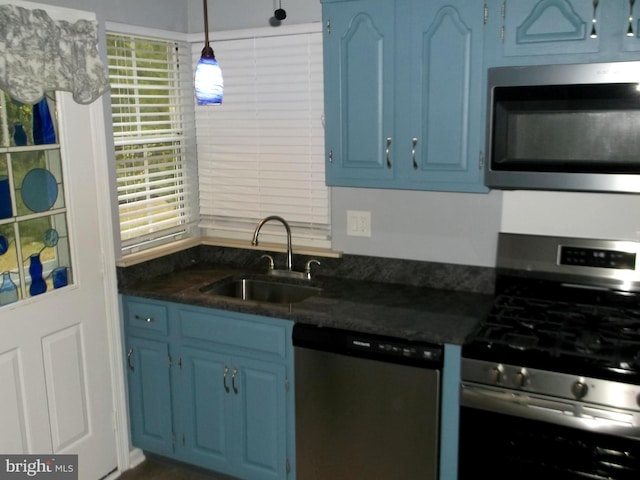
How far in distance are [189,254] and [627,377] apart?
220cm

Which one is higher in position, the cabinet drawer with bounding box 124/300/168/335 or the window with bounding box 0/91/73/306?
the window with bounding box 0/91/73/306

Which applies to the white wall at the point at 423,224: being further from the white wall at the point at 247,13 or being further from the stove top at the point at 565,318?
the white wall at the point at 247,13

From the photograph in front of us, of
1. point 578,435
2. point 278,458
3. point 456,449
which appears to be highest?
point 578,435

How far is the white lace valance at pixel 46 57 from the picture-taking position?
2.34 metres

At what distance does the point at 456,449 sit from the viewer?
2.33 metres

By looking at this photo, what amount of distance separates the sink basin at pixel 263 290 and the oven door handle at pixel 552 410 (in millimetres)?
1030

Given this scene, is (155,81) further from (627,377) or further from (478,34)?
(627,377)

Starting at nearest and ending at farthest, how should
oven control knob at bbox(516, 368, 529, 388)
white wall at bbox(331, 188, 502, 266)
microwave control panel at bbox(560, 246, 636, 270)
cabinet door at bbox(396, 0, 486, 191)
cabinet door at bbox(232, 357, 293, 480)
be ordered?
oven control knob at bbox(516, 368, 529, 388) → cabinet door at bbox(396, 0, 486, 191) → microwave control panel at bbox(560, 246, 636, 270) → cabinet door at bbox(232, 357, 293, 480) → white wall at bbox(331, 188, 502, 266)

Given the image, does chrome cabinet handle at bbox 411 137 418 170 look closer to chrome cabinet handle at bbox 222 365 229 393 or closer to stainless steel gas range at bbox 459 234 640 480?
stainless steel gas range at bbox 459 234 640 480

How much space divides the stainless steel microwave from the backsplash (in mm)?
581

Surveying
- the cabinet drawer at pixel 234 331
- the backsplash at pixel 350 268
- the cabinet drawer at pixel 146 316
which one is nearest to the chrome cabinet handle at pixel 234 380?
the cabinet drawer at pixel 234 331

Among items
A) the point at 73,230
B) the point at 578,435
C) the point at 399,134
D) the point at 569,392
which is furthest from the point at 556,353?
the point at 73,230

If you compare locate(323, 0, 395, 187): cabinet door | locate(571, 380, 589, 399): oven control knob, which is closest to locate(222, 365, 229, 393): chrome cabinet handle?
locate(323, 0, 395, 187): cabinet door

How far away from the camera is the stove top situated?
2078 millimetres
